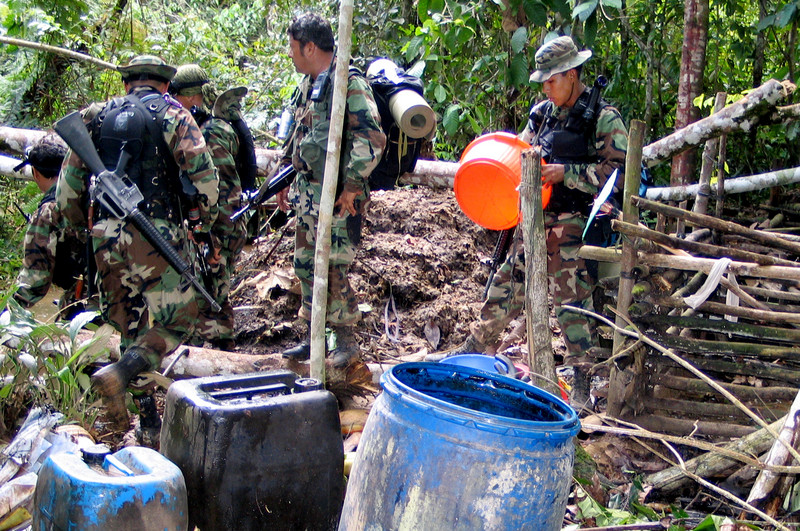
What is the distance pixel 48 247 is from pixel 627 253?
3.30m

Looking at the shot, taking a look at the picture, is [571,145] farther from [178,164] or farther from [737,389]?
[178,164]

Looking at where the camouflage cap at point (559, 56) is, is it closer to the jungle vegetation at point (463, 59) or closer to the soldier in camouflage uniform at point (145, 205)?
the soldier in camouflage uniform at point (145, 205)

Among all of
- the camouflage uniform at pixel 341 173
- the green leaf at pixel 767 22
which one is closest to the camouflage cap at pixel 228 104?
the camouflage uniform at pixel 341 173

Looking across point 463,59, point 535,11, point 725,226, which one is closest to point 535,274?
point 725,226

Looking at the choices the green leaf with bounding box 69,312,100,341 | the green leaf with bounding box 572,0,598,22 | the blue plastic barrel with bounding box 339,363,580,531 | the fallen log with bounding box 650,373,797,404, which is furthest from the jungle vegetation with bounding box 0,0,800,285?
the blue plastic barrel with bounding box 339,363,580,531

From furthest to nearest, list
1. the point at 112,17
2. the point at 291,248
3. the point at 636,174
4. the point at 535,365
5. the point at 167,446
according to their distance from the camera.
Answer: the point at 112,17, the point at 291,248, the point at 636,174, the point at 535,365, the point at 167,446

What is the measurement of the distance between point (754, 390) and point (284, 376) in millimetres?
2464

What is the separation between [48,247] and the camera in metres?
4.26

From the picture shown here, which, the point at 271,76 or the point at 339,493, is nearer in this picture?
the point at 339,493

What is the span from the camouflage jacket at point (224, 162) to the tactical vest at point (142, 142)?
121cm

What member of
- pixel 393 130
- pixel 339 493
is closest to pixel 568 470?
pixel 339 493

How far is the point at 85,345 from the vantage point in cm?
340

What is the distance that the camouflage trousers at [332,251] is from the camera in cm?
436

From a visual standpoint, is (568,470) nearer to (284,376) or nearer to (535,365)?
(535,365)
